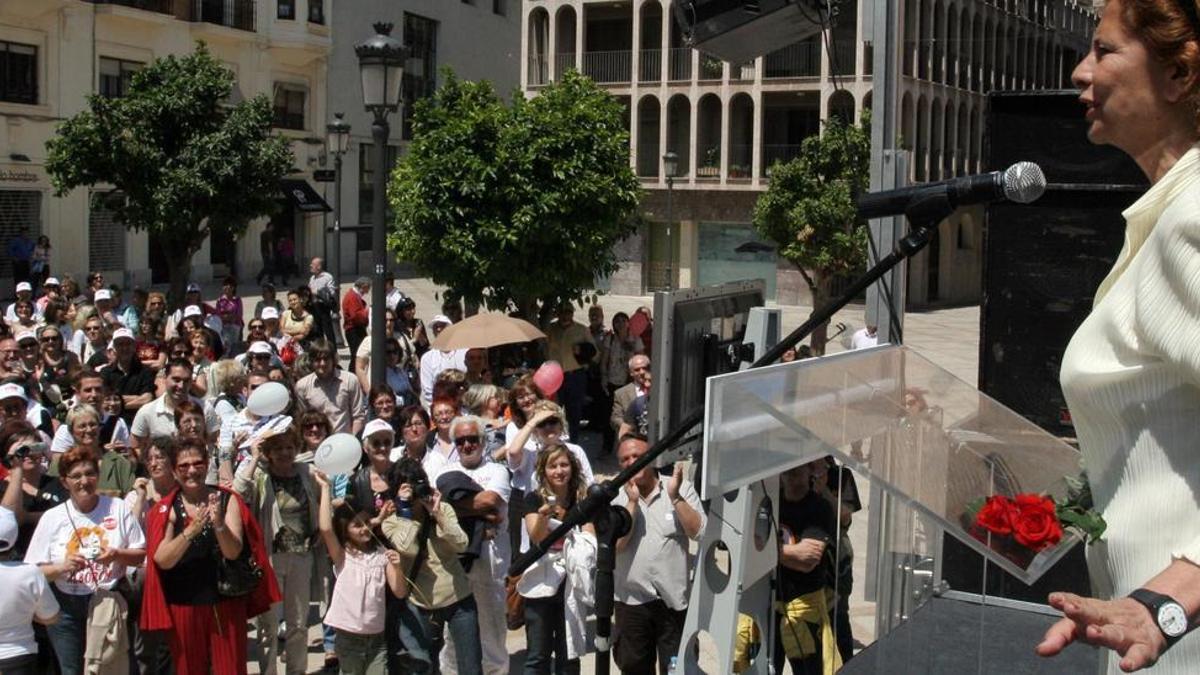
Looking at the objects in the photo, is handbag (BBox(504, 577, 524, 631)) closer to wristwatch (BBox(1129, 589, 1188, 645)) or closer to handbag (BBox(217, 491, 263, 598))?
handbag (BBox(217, 491, 263, 598))

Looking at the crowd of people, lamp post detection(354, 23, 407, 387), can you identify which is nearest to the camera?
the crowd of people

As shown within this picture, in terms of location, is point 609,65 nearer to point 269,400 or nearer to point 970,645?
point 269,400

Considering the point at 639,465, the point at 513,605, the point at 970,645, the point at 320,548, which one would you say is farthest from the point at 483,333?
the point at 639,465

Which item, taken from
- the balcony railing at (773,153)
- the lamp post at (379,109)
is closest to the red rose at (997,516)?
the lamp post at (379,109)

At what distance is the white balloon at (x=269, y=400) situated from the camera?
8.46 meters

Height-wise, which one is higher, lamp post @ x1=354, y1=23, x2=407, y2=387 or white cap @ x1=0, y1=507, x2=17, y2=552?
lamp post @ x1=354, y1=23, x2=407, y2=387

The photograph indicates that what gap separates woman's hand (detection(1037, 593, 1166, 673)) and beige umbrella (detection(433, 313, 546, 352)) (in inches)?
403

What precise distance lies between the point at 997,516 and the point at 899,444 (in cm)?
51

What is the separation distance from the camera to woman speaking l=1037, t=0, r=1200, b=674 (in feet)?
6.79

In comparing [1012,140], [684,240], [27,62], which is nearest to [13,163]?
[27,62]

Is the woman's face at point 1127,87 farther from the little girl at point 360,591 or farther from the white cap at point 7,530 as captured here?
the white cap at point 7,530

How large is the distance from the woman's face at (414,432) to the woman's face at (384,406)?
870 mm

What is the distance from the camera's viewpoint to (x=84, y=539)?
6570 mm

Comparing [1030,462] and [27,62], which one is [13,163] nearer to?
[27,62]
